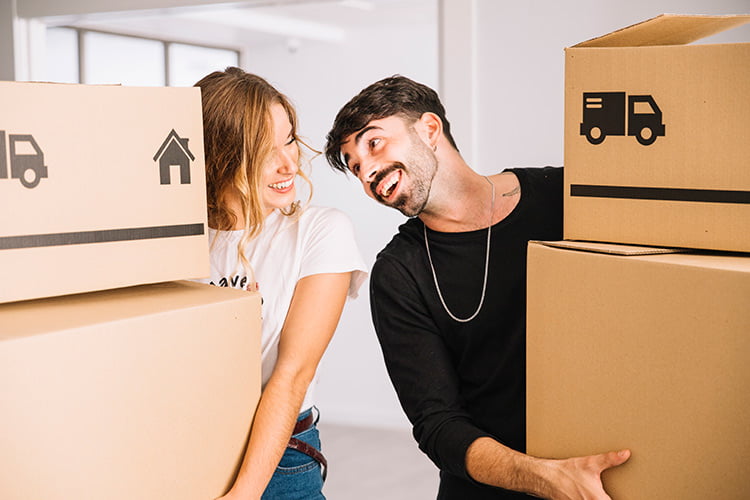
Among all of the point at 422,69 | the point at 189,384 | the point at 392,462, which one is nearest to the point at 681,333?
the point at 189,384

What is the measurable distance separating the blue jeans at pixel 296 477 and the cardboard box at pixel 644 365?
40 cm

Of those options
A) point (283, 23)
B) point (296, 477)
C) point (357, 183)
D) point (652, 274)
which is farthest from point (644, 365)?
point (283, 23)

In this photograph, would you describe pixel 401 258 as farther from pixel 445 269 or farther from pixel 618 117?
pixel 618 117

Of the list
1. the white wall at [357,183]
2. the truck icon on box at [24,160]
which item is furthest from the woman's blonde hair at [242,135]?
the white wall at [357,183]

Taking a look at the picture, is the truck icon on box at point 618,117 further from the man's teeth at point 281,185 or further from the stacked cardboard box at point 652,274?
the man's teeth at point 281,185

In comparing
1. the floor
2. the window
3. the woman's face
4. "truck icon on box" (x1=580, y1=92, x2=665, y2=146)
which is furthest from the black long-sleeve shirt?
the window

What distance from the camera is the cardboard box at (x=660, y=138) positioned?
0.81 meters

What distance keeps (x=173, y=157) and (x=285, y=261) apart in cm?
33

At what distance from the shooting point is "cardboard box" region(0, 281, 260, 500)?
77 centimetres

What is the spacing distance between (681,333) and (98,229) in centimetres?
62

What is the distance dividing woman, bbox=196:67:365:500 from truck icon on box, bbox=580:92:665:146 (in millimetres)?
425

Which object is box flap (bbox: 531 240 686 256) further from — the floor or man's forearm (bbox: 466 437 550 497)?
the floor

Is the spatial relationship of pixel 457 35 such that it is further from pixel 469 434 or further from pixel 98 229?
pixel 98 229

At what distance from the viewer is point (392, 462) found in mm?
3670
